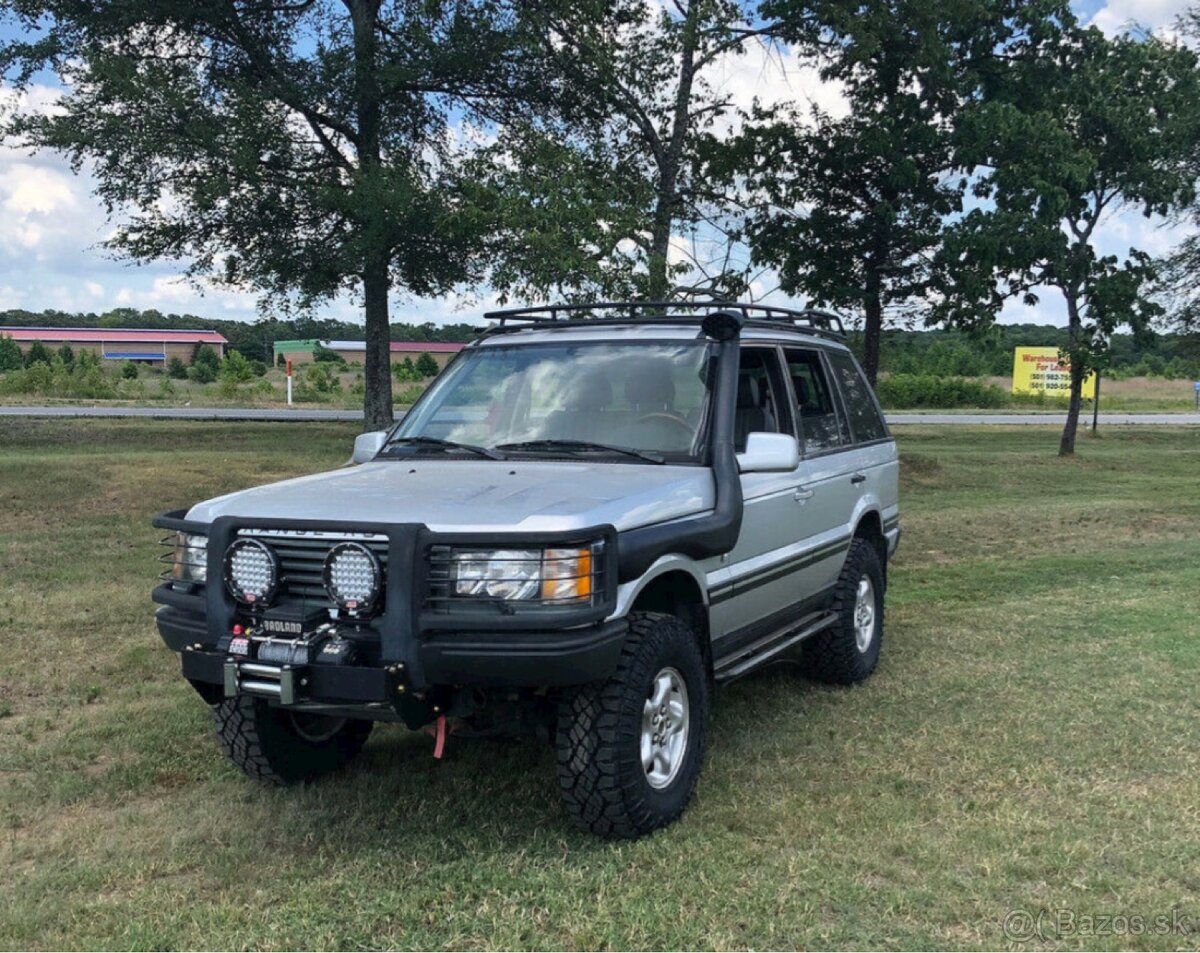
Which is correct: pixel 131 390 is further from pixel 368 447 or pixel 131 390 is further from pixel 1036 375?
pixel 368 447

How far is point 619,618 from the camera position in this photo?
4008 millimetres

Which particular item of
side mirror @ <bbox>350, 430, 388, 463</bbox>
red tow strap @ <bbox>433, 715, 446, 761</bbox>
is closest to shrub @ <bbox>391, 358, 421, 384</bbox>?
side mirror @ <bbox>350, 430, 388, 463</bbox>

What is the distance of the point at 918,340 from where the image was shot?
67.7ft

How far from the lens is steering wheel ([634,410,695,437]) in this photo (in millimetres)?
4918

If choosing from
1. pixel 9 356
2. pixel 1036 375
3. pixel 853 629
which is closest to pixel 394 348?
pixel 9 356

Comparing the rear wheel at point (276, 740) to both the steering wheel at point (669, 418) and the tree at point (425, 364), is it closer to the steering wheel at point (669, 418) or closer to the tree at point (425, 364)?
the steering wheel at point (669, 418)

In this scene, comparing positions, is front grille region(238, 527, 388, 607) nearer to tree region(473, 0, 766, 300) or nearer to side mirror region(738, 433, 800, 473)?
side mirror region(738, 433, 800, 473)

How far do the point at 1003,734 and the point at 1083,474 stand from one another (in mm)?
16113

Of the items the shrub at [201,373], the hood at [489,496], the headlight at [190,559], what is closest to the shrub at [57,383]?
the shrub at [201,373]

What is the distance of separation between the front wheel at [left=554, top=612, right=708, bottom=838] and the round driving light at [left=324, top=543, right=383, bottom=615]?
2.71ft

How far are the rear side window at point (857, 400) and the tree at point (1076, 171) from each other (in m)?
11.1

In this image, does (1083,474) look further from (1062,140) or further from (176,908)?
(176,908)

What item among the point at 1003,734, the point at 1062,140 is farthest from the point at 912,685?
the point at 1062,140

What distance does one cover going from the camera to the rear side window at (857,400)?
22.0ft
